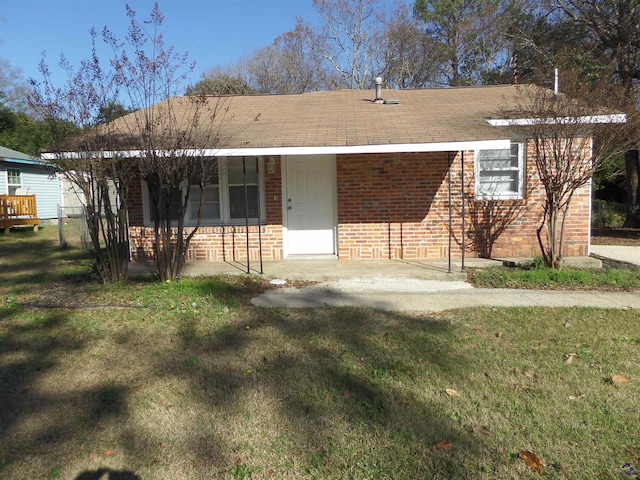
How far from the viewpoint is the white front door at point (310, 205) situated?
9.05 metres

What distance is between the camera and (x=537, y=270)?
25.3 ft

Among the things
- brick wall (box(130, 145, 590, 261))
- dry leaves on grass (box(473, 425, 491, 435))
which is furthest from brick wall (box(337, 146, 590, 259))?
dry leaves on grass (box(473, 425, 491, 435))

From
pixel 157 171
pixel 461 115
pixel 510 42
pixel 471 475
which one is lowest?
pixel 471 475

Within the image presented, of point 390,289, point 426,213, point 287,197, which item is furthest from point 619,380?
point 287,197

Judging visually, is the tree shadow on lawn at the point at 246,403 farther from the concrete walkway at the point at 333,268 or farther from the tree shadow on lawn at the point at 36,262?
the tree shadow on lawn at the point at 36,262

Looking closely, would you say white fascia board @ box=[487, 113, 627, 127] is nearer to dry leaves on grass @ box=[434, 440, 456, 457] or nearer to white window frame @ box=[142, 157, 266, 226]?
white window frame @ box=[142, 157, 266, 226]

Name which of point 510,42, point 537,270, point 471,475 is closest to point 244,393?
point 471,475

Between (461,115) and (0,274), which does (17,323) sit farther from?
(461,115)

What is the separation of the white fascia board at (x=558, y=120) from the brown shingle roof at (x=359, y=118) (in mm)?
301

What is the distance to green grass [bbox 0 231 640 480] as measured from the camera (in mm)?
→ 2822

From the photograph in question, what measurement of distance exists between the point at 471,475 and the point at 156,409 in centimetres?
220

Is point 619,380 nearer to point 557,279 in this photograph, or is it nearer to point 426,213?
point 557,279

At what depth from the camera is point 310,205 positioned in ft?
30.0

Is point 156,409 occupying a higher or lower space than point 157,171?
lower
